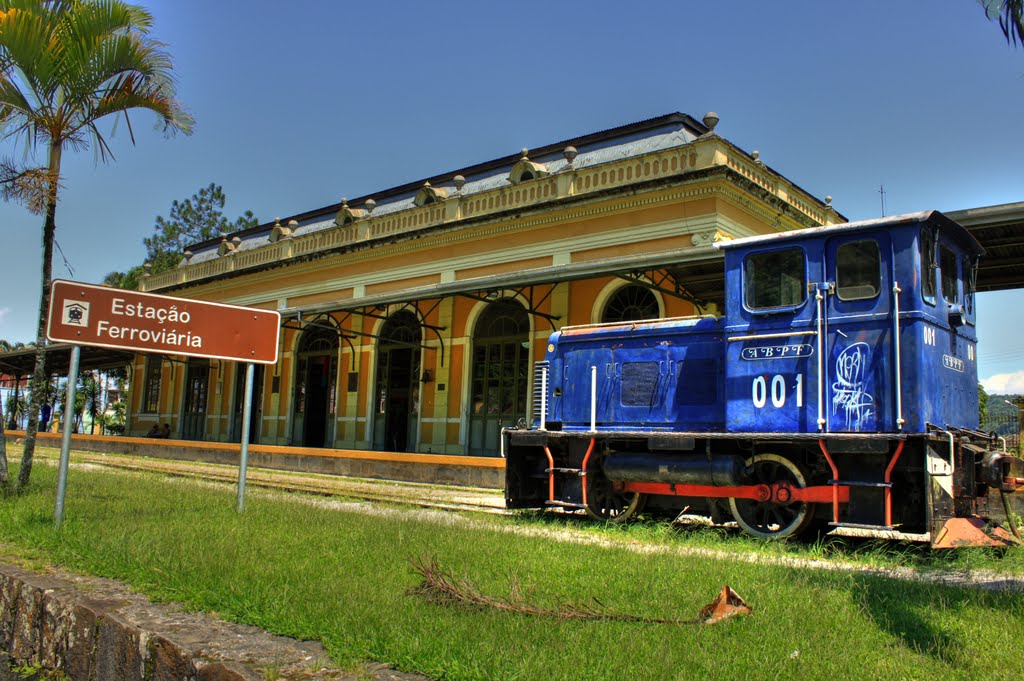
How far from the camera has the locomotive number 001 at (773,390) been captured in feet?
26.6

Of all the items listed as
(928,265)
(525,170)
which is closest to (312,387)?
(525,170)

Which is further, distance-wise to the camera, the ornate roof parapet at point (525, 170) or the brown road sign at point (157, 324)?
the ornate roof parapet at point (525, 170)

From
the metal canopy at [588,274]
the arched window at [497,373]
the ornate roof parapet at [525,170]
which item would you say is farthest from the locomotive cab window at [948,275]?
→ the ornate roof parapet at [525,170]

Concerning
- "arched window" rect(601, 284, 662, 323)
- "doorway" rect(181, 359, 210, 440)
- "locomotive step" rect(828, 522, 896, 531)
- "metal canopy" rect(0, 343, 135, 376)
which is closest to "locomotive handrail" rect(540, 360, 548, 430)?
"locomotive step" rect(828, 522, 896, 531)

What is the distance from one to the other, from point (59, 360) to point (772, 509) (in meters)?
32.8

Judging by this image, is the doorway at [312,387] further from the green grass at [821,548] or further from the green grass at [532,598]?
the green grass at [532,598]

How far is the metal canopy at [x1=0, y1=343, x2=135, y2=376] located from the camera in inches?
1210

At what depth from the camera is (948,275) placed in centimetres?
827

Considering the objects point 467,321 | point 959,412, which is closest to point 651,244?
point 467,321

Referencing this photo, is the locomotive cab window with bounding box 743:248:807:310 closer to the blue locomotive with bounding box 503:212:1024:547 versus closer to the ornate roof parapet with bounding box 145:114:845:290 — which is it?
the blue locomotive with bounding box 503:212:1024:547

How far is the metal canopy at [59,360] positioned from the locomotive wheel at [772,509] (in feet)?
92.9

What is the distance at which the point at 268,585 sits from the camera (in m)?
4.64

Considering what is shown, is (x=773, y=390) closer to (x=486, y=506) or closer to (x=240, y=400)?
(x=486, y=506)

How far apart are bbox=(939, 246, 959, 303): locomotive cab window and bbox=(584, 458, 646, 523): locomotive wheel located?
4.20 metres
